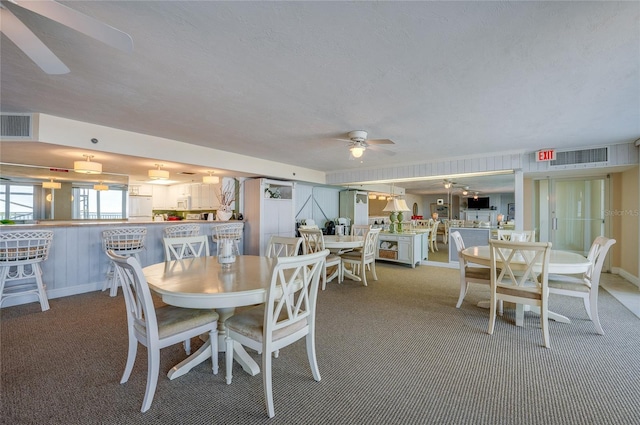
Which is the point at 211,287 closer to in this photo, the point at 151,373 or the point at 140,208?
the point at 151,373

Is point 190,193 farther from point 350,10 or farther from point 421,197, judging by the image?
point 421,197

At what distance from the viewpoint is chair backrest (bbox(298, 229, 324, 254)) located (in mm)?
4284

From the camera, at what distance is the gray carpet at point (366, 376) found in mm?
1645

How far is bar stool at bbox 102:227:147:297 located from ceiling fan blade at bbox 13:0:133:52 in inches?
131

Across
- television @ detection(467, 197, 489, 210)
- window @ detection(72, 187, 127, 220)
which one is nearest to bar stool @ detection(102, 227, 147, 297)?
window @ detection(72, 187, 127, 220)

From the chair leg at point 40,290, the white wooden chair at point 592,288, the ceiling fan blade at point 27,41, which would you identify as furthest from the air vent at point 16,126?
the white wooden chair at point 592,288

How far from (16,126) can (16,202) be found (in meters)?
3.08

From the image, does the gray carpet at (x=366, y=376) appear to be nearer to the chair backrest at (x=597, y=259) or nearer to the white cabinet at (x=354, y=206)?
the chair backrest at (x=597, y=259)

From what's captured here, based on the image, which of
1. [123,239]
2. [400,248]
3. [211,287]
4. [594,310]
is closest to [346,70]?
[211,287]

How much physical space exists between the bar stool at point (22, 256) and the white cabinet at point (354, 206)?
6.85m

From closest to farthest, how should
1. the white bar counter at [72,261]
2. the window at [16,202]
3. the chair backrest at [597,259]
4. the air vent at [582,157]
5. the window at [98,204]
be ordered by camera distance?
the chair backrest at [597,259] → the white bar counter at [72,261] → the air vent at [582,157] → the window at [16,202] → the window at [98,204]

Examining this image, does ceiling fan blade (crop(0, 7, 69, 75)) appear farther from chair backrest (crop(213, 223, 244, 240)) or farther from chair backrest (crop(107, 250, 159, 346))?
chair backrest (crop(213, 223, 244, 240))

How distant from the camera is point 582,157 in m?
4.58

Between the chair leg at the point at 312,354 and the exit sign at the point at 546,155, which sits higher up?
the exit sign at the point at 546,155
